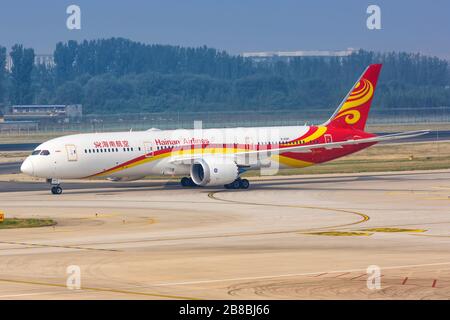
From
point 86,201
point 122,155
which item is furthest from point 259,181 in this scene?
point 86,201

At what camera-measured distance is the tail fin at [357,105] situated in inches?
2940

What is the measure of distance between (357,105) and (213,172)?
1435 centimetres

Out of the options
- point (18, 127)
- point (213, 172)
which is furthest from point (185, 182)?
point (18, 127)

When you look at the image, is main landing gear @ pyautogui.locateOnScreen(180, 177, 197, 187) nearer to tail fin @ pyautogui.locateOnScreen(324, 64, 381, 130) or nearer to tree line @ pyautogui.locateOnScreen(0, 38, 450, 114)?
tail fin @ pyautogui.locateOnScreen(324, 64, 381, 130)

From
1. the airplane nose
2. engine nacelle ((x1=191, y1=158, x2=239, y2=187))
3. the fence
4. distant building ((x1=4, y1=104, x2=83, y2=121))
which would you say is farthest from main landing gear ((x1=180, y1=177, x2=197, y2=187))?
distant building ((x1=4, y1=104, x2=83, y2=121))

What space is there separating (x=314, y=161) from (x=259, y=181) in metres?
4.87

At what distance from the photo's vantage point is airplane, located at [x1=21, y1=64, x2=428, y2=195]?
65.8 metres

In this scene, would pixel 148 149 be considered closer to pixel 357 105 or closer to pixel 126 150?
pixel 126 150

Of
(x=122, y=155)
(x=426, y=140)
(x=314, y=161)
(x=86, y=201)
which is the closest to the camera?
(x=86, y=201)

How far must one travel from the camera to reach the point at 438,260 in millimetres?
35188

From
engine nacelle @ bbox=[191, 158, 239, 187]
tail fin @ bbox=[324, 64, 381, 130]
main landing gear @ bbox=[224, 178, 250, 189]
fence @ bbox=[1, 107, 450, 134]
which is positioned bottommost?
main landing gear @ bbox=[224, 178, 250, 189]

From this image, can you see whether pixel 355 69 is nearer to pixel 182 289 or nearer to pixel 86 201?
pixel 86 201

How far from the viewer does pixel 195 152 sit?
68.8 meters

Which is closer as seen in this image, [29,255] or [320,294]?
[320,294]
